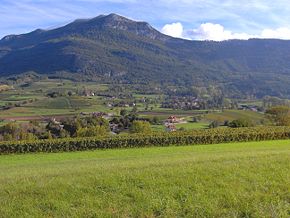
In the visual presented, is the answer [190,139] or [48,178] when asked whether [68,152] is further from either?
[48,178]

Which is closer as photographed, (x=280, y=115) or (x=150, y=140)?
(x=150, y=140)

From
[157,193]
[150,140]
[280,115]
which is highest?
[157,193]

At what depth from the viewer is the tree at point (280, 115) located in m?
67.5

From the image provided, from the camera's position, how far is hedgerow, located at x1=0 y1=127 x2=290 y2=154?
3766 cm

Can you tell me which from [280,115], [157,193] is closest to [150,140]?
[157,193]

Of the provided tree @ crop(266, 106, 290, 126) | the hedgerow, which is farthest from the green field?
tree @ crop(266, 106, 290, 126)

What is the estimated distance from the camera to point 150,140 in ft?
132

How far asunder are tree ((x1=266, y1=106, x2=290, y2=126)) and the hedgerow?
23361mm

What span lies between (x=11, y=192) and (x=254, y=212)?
5973 mm

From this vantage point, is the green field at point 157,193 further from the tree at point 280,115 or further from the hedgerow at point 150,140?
the tree at point 280,115

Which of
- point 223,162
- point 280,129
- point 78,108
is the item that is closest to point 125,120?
point 78,108

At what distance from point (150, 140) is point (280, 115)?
37.4m

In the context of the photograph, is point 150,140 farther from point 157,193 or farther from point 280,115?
point 280,115

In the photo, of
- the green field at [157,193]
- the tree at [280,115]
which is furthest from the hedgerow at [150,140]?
the green field at [157,193]
